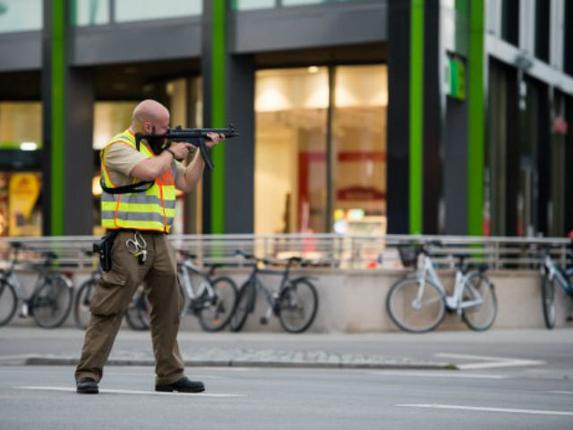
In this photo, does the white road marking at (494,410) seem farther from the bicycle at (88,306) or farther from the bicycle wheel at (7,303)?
the bicycle wheel at (7,303)

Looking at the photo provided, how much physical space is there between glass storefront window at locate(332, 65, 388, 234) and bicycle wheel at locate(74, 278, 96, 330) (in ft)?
19.6

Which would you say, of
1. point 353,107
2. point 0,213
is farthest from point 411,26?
point 0,213

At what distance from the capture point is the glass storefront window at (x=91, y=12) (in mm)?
25172

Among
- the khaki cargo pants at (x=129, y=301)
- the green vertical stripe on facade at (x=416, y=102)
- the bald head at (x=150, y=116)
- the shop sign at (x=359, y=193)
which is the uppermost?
the green vertical stripe on facade at (x=416, y=102)

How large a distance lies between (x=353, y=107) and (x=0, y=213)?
28.6ft

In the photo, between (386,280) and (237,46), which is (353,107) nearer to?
(237,46)

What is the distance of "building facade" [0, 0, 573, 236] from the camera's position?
21859 millimetres

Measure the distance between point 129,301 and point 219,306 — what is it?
10.1m

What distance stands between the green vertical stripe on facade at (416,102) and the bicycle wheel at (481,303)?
2.81 metres

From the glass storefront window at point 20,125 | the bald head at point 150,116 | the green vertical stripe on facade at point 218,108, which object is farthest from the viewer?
the glass storefront window at point 20,125

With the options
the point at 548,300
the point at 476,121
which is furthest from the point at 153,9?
the point at 548,300

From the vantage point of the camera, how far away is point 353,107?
2475cm

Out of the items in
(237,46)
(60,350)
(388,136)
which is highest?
(237,46)

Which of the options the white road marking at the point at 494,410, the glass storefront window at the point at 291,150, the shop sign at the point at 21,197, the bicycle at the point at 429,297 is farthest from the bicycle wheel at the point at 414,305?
the shop sign at the point at 21,197
